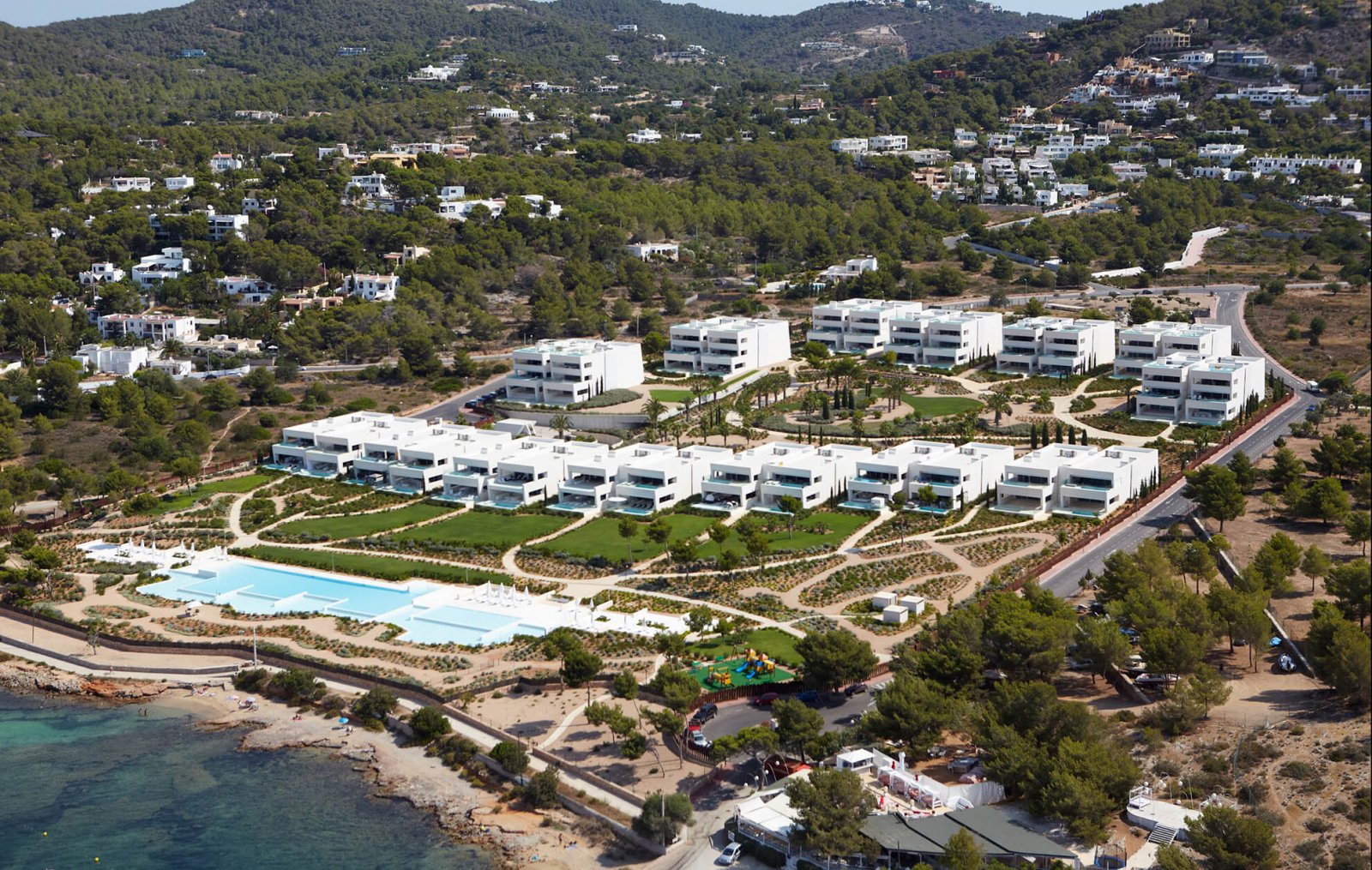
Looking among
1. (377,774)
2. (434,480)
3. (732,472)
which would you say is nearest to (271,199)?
(434,480)

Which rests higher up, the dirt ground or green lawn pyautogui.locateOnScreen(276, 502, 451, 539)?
the dirt ground

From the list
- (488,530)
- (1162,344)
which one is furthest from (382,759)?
(1162,344)

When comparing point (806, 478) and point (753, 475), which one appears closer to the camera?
point (806, 478)

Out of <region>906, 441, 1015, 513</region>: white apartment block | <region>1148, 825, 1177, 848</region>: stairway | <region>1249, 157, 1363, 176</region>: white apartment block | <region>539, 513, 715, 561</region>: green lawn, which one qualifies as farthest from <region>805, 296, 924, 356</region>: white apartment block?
<region>1148, 825, 1177, 848</region>: stairway

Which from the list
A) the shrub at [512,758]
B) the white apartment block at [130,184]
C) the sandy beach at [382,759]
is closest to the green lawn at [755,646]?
the shrub at [512,758]

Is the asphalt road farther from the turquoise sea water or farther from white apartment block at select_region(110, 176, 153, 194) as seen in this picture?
white apartment block at select_region(110, 176, 153, 194)

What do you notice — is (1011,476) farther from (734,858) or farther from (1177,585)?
(734,858)

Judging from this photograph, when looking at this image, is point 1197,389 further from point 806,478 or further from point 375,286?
point 375,286
